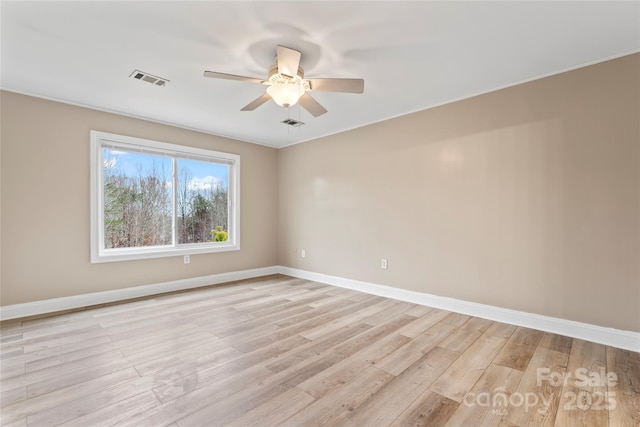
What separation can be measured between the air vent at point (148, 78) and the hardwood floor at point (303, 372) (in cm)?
245

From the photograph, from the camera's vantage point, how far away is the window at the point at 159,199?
3.75m

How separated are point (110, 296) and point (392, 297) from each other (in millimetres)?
3662

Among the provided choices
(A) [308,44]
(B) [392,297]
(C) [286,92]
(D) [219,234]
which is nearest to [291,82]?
(C) [286,92]

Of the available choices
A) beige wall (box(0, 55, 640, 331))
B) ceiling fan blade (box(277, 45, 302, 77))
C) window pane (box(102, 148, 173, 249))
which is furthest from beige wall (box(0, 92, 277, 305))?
ceiling fan blade (box(277, 45, 302, 77))

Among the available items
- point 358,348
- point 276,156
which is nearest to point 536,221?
point 358,348

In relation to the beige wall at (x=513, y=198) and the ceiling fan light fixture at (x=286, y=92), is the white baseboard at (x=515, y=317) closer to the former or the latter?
the beige wall at (x=513, y=198)

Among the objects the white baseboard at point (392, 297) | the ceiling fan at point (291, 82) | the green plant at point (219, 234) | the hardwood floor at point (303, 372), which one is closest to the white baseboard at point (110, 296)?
the white baseboard at point (392, 297)

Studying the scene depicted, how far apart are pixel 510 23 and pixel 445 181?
5.72 feet

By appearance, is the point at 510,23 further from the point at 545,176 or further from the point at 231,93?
the point at 231,93

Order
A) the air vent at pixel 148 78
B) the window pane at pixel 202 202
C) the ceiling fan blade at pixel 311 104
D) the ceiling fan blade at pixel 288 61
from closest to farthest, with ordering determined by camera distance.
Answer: the ceiling fan blade at pixel 288 61
the ceiling fan blade at pixel 311 104
the air vent at pixel 148 78
the window pane at pixel 202 202

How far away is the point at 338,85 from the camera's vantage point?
2328 mm

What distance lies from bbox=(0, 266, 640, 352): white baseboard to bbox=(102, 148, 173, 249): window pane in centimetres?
67

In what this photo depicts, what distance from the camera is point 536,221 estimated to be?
285 cm

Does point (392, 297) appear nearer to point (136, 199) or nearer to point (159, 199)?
point (159, 199)
